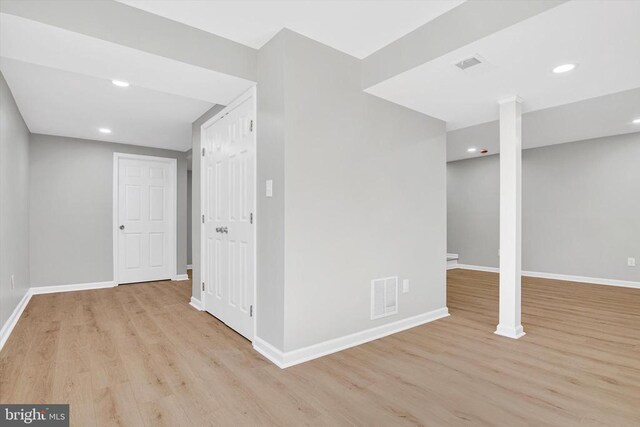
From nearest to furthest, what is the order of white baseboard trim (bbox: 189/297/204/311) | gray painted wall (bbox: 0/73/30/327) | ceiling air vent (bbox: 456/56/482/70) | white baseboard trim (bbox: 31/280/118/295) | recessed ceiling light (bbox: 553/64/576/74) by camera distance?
1. ceiling air vent (bbox: 456/56/482/70)
2. recessed ceiling light (bbox: 553/64/576/74)
3. gray painted wall (bbox: 0/73/30/327)
4. white baseboard trim (bbox: 189/297/204/311)
5. white baseboard trim (bbox: 31/280/118/295)

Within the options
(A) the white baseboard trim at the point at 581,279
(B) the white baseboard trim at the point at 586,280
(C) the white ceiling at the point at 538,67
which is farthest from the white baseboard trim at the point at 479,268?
(C) the white ceiling at the point at 538,67

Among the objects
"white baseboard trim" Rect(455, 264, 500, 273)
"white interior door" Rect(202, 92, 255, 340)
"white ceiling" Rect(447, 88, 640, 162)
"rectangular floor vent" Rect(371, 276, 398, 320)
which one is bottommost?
"white baseboard trim" Rect(455, 264, 500, 273)

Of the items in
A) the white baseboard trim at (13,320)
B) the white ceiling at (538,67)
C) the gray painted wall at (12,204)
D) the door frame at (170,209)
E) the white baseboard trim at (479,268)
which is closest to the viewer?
the white ceiling at (538,67)

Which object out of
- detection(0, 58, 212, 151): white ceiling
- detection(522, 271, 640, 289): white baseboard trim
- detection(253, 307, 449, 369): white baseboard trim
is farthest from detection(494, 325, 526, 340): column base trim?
detection(0, 58, 212, 151): white ceiling

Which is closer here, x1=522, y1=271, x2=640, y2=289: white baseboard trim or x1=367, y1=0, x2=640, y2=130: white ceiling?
x1=367, y1=0, x2=640, y2=130: white ceiling

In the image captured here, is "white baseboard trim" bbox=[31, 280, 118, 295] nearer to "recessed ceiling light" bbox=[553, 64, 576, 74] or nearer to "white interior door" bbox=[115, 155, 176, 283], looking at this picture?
"white interior door" bbox=[115, 155, 176, 283]

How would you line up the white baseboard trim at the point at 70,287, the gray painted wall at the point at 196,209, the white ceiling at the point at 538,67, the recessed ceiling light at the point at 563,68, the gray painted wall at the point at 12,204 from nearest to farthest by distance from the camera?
the white ceiling at the point at 538,67 → the recessed ceiling light at the point at 563,68 → the gray painted wall at the point at 12,204 → the gray painted wall at the point at 196,209 → the white baseboard trim at the point at 70,287

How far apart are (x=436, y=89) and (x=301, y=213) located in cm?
168

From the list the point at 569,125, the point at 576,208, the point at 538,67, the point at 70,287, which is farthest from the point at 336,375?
the point at 576,208

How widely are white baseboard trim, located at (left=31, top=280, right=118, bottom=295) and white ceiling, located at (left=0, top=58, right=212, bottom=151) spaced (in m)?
2.31

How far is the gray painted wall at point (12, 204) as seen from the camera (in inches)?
117

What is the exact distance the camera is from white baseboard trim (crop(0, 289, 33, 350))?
2874mm

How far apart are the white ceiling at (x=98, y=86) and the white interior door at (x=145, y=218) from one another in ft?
2.05

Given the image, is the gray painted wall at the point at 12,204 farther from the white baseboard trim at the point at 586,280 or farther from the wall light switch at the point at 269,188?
the white baseboard trim at the point at 586,280
